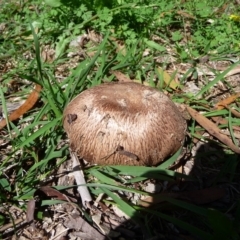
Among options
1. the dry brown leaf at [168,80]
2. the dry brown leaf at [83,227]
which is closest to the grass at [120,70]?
the dry brown leaf at [168,80]

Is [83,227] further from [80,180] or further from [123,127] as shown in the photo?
[123,127]

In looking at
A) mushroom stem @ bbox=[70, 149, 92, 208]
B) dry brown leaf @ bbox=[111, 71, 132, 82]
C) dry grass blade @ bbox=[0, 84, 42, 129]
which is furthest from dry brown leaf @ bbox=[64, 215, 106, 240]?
dry brown leaf @ bbox=[111, 71, 132, 82]

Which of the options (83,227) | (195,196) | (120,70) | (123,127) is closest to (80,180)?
(83,227)

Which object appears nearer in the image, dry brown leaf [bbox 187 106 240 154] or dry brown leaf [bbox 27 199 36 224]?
dry brown leaf [bbox 27 199 36 224]

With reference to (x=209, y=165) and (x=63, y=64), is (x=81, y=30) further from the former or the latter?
(x=209, y=165)

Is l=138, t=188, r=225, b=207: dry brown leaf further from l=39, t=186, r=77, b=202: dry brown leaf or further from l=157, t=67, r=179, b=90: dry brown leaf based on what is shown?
l=157, t=67, r=179, b=90: dry brown leaf

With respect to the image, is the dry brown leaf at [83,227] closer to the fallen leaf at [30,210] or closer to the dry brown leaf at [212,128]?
the fallen leaf at [30,210]
